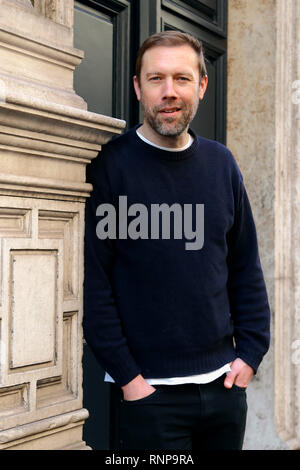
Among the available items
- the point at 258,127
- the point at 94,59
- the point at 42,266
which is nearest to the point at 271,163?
the point at 258,127

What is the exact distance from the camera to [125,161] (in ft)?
5.74

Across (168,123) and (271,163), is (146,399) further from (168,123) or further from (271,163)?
(271,163)

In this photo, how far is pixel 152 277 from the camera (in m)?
1.72

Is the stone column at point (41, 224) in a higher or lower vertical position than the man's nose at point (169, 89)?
lower

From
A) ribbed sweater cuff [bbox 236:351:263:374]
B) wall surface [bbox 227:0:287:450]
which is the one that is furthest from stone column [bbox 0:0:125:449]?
wall surface [bbox 227:0:287:450]

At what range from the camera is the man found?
1.72m

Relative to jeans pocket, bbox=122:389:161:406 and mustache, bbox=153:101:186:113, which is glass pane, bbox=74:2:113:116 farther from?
jeans pocket, bbox=122:389:161:406

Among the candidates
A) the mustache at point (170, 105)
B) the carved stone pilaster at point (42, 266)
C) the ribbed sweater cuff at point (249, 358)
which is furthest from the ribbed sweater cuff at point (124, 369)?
the mustache at point (170, 105)

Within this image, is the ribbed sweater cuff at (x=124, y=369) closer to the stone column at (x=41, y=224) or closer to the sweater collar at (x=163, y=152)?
the stone column at (x=41, y=224)

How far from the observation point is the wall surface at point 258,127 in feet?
10.8

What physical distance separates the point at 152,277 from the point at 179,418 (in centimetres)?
41

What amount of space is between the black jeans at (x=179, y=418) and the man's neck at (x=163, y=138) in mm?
697

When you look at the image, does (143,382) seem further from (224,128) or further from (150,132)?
(224,128)

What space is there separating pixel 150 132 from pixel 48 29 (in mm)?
404
